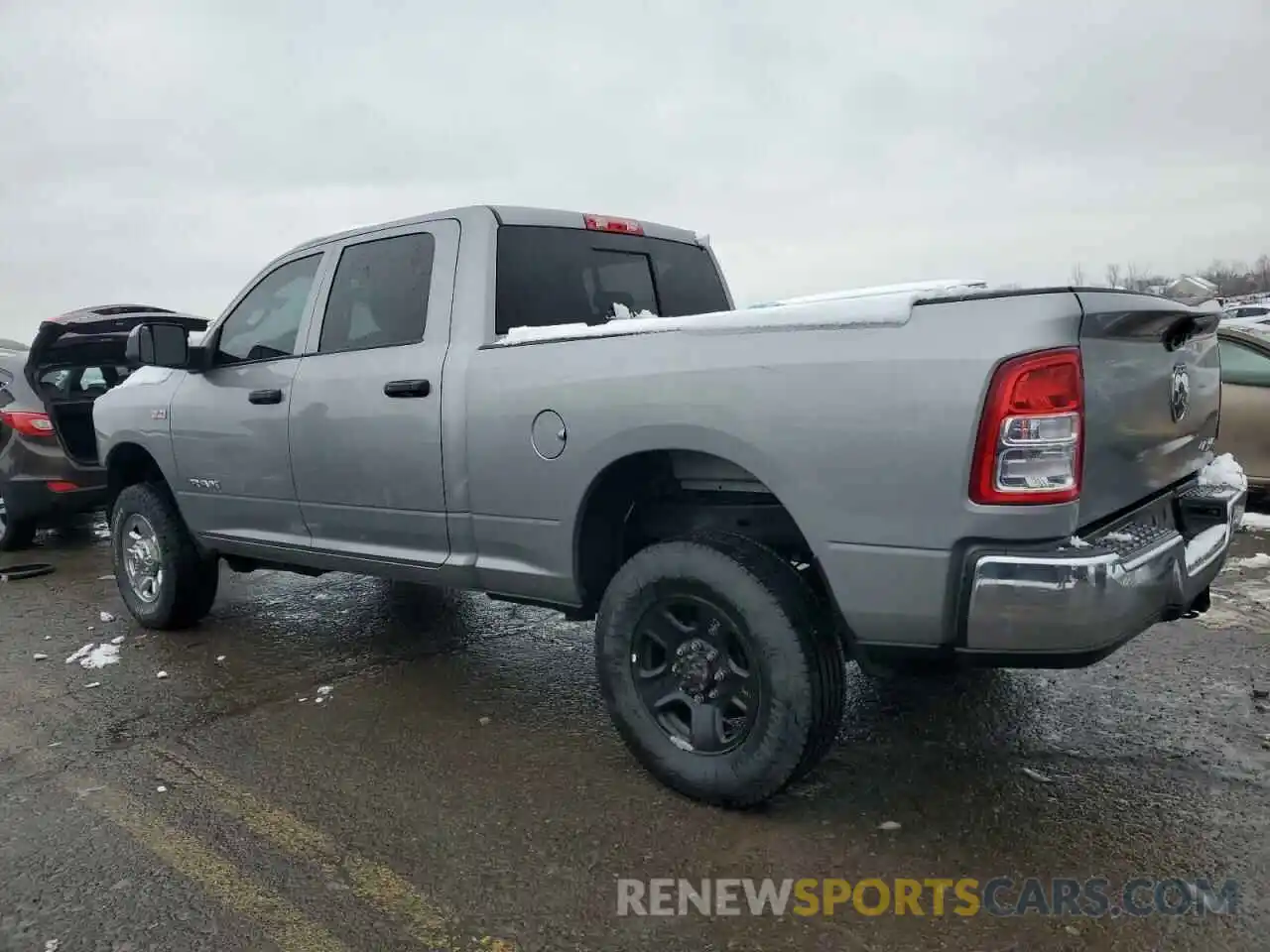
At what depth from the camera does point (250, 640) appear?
4891 mm

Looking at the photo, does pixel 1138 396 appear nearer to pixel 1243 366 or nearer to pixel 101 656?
pixel 101 656

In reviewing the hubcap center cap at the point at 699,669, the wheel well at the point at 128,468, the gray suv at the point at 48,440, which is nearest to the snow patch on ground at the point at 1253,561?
the hubcap center cap at the point at 699,669

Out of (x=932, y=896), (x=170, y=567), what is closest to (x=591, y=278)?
(x=932, y=896)

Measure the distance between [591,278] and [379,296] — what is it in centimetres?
89

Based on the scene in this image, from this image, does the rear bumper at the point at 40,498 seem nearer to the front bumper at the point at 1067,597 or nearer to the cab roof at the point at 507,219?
the cab roof at the point at 507,219

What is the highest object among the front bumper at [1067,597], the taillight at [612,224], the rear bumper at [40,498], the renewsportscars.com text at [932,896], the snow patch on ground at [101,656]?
the taillight at [612,224]

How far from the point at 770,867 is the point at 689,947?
1.31ft

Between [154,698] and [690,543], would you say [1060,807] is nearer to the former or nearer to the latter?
[690,543]

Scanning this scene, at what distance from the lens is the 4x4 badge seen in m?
2.84

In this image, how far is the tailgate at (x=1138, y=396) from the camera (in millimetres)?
2396

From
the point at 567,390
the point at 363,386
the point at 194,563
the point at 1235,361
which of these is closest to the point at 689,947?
the point at 567,390

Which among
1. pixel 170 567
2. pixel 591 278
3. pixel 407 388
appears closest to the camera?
pixel 407 388

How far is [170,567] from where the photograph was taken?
4895 millimetres

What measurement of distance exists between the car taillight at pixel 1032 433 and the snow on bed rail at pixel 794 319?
32 cm
